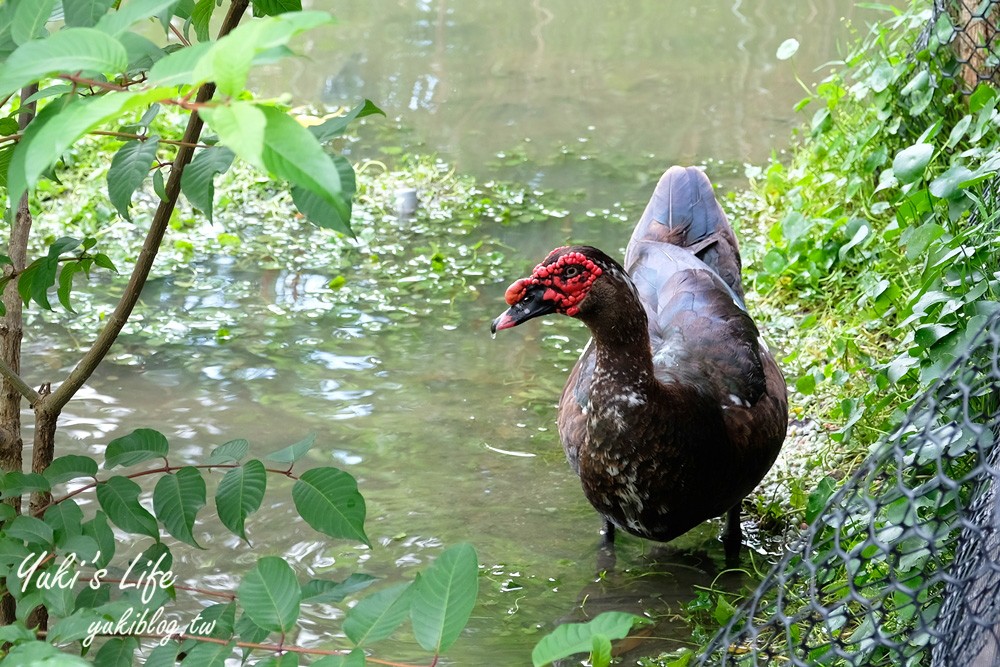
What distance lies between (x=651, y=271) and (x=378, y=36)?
5384 mm

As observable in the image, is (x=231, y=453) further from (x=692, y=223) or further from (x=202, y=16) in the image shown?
(x=692, y=223)

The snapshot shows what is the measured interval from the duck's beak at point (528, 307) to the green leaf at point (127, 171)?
165 cm

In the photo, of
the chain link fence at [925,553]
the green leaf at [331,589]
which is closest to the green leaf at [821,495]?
the chain link fence at [925,553]

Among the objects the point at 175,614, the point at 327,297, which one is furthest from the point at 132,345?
the point at 175,614

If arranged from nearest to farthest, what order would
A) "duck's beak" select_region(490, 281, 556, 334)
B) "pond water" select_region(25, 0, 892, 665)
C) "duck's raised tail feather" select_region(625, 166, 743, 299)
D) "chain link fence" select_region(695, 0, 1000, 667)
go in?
1. "chain link fence" select_region(695, 0, 1000, 667)
2. "duck's beak" select_region(490, 281, 556, 334)
3. "pond water" select_region(25, 0, 892, 665)
4. "duck's raised tail feather" select_region(625, 166, 743, 299)

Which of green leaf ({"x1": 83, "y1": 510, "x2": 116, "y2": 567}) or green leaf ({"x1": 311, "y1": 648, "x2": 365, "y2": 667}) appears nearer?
green leaf ({"x1": 311, "y1": 648, "x2": 365, "y2": 667})

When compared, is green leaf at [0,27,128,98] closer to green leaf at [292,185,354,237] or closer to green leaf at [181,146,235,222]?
green leaf at [292,185,354,237]

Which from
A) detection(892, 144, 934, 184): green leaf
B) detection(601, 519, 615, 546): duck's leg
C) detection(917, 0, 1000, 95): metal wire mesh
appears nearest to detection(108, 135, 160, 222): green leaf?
detection(892, 144, 934, 184): green leaf

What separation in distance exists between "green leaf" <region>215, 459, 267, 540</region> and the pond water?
1.40m

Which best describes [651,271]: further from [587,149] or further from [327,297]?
[587,149]

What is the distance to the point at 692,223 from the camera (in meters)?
4.23

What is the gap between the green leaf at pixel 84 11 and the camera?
132cm

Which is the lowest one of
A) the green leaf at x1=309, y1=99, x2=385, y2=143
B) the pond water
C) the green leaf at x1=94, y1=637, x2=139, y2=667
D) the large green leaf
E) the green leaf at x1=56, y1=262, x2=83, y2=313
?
the pond water

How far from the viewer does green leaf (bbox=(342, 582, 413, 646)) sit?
127cm
